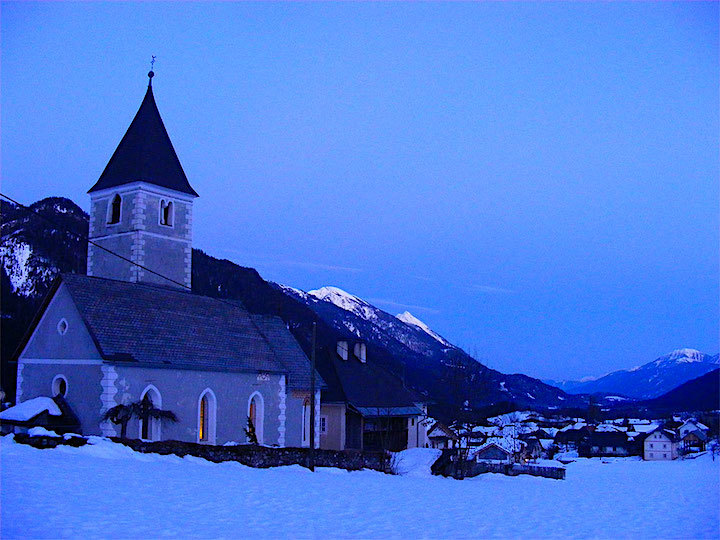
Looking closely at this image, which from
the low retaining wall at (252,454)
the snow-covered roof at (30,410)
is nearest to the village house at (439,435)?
the low retaining wall at (252,454)

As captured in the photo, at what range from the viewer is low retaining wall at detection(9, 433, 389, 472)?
25444 millimetres

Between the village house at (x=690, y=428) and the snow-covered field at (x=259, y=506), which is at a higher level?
the snow-covered field at (x=259, y=506)

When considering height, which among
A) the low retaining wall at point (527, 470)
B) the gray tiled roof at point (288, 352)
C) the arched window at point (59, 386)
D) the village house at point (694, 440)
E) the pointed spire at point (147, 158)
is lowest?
the village house at point (694, 440)

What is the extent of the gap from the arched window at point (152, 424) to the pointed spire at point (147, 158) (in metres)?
15.2

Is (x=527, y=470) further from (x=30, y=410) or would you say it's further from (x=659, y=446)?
(x=659, y=446)

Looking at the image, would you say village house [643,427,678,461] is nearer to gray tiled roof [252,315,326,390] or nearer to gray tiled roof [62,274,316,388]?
gray tiled roof [252,315,326,390]

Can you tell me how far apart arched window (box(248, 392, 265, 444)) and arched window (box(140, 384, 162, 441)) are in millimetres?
6011

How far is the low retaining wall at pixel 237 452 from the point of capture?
2544 centimetres

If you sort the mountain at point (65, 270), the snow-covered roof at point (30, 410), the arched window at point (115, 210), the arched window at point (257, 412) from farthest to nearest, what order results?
the mountain at point (65, 270) → the arched window at point (115, 210) → the arched window at point (257, 412) → the snow-covered roof at point (30, 410)

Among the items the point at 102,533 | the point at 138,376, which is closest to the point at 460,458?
the point at 138,376

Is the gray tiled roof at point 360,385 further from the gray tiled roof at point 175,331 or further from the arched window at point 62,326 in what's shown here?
the arched window at point 62,326

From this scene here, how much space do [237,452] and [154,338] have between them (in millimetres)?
8283

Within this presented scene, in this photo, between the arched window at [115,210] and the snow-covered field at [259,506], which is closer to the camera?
the snow-covered field at [259,506]

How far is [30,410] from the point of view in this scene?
31.1 m
